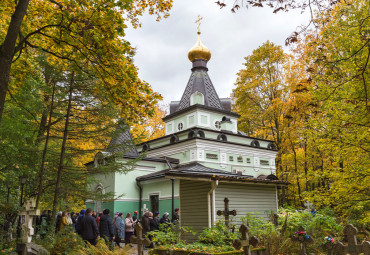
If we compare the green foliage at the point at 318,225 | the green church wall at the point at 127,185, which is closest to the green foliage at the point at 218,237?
the green foliage at the point at 318,225

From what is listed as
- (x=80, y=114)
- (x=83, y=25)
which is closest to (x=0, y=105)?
(x=83, y=25)

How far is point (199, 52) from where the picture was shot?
31656 millimetres

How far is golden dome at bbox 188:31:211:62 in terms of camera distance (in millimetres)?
31625

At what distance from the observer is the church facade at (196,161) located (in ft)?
41.1

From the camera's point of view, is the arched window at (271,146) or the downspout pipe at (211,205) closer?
the downspout pipe at (211,205)

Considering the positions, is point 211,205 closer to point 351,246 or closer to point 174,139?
point 351,246

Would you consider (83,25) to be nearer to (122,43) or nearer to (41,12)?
(122,43)

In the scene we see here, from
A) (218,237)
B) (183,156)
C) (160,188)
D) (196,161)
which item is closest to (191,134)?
(183,156)

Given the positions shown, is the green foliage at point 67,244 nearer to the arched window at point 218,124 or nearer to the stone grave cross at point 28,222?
the stone grave cross at point 28,222

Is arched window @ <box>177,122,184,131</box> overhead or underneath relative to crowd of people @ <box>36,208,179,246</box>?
overhead

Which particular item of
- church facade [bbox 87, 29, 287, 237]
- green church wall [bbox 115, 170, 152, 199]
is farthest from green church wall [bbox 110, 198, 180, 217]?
green church wall [bbox 115, 170, 152, 199]

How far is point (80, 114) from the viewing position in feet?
41.8

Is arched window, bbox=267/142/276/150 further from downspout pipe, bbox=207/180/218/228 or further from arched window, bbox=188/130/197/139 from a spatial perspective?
downspout pipe, bbox=207/180/218/228

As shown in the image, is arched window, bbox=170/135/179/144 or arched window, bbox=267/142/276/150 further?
arched window, bbox=267/142/276/150
